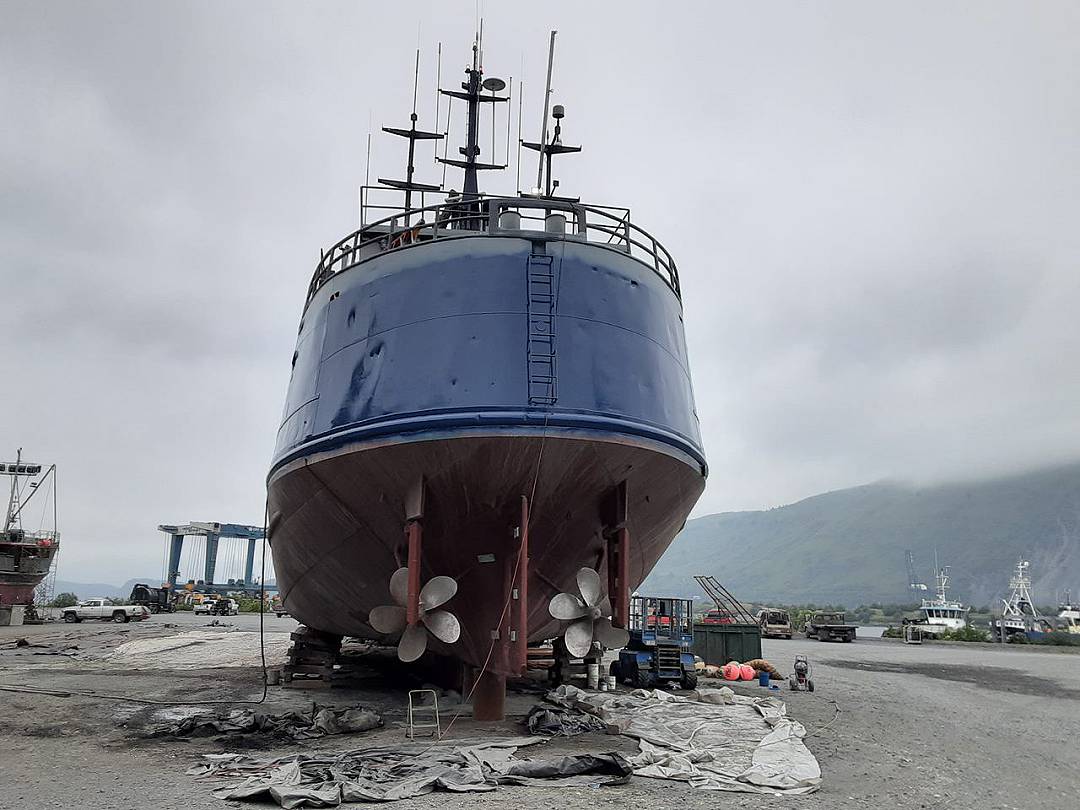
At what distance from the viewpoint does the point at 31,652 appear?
2027cm

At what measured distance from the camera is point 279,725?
8758mm

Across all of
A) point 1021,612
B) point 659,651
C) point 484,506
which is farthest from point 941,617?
point 484,506

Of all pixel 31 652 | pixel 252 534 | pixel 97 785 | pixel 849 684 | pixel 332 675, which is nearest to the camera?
pixel 97 785

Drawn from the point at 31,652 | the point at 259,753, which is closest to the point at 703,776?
the point at 259,753

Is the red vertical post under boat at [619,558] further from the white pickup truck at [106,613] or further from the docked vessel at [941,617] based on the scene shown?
the docked vessel at [941,617]

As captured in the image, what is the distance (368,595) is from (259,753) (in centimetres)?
259

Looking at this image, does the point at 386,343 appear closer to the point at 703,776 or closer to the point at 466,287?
the point at 466,287

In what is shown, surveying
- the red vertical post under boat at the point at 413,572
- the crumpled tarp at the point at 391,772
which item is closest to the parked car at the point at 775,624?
the crumpled tarp at the point at 391,772

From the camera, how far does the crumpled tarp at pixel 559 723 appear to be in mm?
8766

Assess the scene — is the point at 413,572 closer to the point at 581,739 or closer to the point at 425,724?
the point at 425,724

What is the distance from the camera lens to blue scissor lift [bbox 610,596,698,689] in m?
13.9

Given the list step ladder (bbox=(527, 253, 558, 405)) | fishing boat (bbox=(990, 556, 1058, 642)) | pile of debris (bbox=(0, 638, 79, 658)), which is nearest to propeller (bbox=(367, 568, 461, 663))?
step ladder (bbox=(527, 253, 558, 405))

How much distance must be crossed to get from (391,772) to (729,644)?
43.3ft

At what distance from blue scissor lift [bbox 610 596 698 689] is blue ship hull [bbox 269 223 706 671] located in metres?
5.05
